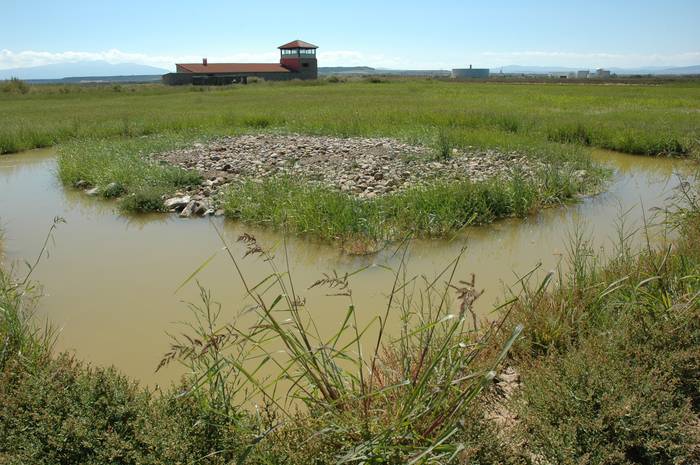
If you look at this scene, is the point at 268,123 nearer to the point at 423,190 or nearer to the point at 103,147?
the point at 103,147

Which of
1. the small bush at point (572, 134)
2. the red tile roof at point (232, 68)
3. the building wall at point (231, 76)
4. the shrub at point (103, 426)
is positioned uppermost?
the red tile roof at point (232, 68)

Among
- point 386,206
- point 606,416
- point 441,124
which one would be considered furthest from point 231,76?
point 606,416

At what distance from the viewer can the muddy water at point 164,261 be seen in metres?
4.68

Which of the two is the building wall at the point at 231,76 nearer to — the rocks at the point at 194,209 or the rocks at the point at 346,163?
the rocks at the point at 346,163

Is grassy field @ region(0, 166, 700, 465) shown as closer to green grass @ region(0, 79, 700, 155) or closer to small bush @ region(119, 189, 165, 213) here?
small bush @ region(119, 189, 165, 213)

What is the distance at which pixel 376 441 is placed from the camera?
2232 mm

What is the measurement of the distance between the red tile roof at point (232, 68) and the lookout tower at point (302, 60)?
1.03m

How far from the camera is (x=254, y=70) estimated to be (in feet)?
202

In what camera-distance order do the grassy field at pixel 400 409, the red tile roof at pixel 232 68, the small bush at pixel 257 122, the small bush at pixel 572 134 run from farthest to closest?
the red tile roof at pixel 232 68
the small bush at pixel 257 122
the small bush at pixel 572 134
the grassy field at pixel 400 409

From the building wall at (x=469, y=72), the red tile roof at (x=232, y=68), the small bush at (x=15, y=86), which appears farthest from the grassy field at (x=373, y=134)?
the building wall at (x=469, y=72)

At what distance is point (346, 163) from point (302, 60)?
2198 inches

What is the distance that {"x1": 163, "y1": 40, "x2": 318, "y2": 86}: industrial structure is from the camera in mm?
58188

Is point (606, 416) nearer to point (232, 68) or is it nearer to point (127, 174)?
point (127, 174)

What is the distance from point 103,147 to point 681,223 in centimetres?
1236
